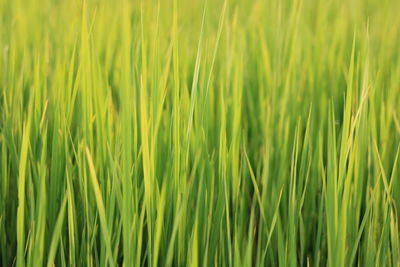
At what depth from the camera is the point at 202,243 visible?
78 centimetres

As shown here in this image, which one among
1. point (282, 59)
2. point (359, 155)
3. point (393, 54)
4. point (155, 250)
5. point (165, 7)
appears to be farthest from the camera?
point (165, 7)

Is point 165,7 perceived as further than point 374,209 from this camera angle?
Yes

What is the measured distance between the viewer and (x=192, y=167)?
0.86m

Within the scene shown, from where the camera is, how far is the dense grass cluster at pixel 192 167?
75 cm

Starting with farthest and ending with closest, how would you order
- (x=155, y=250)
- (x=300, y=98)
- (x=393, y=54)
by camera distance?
Result: (x=393, y=54) → (x=300, y=98) → (x=155, y=250)

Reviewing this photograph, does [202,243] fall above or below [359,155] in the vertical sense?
below

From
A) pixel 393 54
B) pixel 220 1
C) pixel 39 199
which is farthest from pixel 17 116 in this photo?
pixel 220 1

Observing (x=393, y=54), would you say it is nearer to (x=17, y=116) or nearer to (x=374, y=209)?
(x=374, y=209)

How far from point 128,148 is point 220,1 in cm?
141

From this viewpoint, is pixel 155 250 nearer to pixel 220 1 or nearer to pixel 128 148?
pixel 128 148

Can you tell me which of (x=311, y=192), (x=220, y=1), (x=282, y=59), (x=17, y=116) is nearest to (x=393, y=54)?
(x=282, y=59)

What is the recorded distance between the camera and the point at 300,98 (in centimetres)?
117

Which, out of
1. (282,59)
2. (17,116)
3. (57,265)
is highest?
(282,59)

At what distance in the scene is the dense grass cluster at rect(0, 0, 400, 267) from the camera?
29.4 inches
